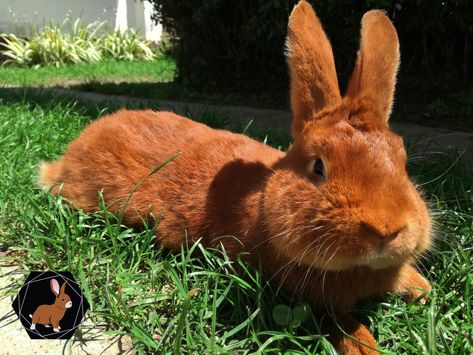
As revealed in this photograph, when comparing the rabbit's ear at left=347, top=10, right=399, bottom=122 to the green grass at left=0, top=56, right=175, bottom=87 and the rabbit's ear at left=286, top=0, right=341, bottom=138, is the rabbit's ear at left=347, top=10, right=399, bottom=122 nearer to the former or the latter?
the rabbit's ear at left=286, top=0, right=341, bottom=138

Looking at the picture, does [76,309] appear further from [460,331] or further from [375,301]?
[460,331]

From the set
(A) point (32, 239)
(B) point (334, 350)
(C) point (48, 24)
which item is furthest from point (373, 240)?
(C) point (48, 24)

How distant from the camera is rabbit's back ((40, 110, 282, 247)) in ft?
6.15

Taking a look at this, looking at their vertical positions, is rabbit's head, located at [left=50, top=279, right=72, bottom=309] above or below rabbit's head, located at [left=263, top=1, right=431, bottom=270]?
below

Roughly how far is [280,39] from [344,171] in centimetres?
416

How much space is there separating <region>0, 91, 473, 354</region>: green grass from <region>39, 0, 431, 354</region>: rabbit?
2.9 inches

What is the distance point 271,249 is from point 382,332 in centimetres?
46

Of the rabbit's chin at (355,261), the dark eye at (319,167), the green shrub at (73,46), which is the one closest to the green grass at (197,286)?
the rabbit's chin at (355,261)

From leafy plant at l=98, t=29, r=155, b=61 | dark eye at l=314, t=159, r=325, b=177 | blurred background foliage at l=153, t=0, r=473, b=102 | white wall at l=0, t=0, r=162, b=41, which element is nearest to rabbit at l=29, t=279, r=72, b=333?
dark eye at l=314, t=159, r=325, b=177

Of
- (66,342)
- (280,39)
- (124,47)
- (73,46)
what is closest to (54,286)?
(66,342)

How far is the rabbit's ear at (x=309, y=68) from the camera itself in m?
1.66

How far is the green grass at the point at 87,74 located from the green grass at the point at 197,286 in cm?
608

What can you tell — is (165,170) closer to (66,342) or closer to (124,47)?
(66,342)

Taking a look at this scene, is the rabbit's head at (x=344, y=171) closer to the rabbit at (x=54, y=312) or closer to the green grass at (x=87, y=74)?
the rabbit at (x=54, y=312)
